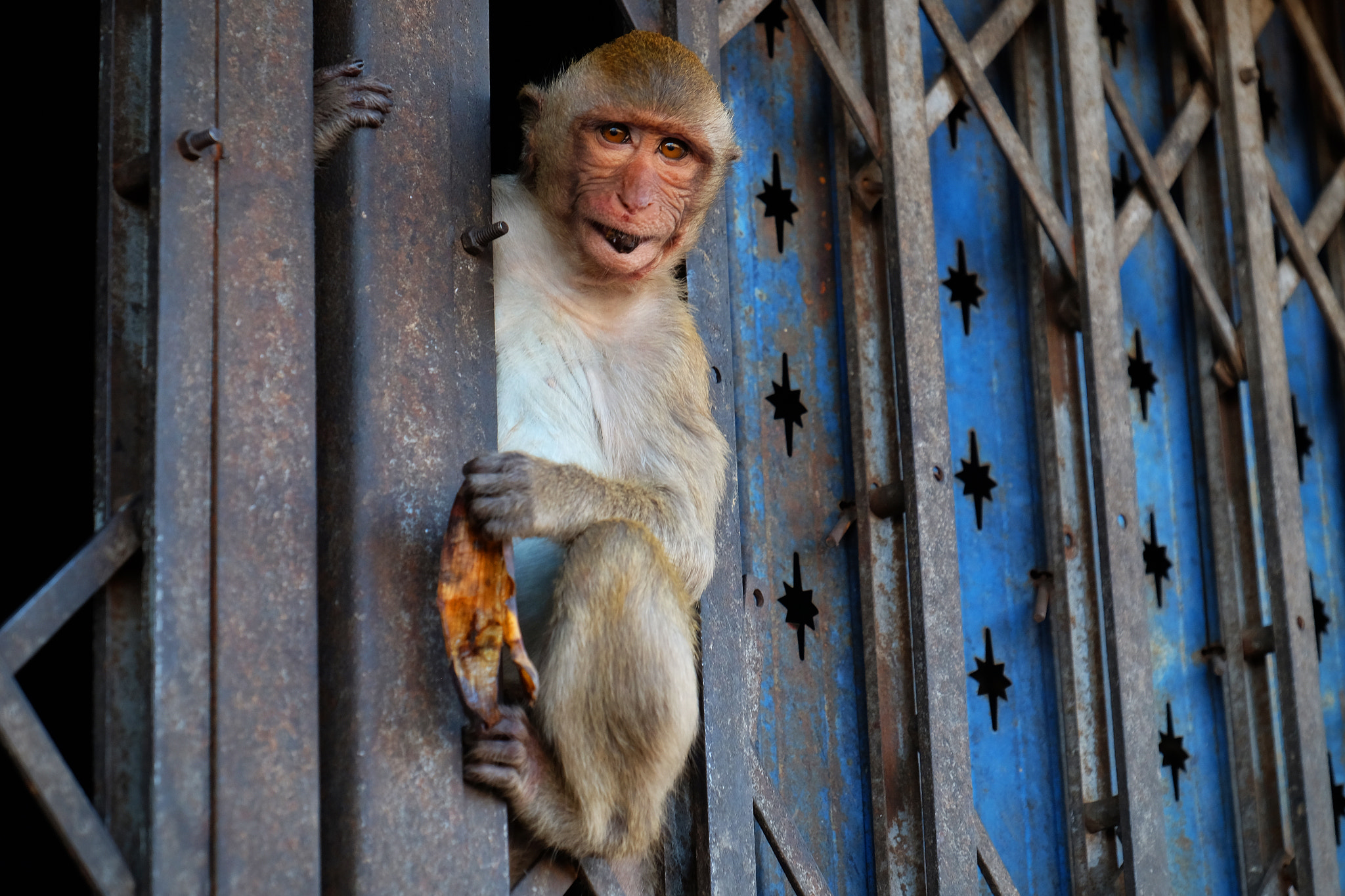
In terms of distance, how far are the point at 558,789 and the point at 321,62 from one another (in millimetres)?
1464

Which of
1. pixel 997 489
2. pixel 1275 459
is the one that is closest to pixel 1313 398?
pixel 1275 459

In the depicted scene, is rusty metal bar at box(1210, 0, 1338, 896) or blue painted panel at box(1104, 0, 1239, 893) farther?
blue painted panel at box(1104, 0, 1239, 893)

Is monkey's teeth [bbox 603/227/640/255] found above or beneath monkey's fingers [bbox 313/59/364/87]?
beneath

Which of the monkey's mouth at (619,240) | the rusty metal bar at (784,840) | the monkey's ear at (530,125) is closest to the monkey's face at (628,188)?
the monkey's mouth at (619,240)

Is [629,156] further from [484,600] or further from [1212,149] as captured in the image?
[1212,149]

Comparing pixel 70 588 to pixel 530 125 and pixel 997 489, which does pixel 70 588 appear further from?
pixel 997 489

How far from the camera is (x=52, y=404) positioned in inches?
183

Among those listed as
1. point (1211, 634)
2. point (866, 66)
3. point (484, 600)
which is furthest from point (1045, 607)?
point (484, 600)

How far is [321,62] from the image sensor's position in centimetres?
261

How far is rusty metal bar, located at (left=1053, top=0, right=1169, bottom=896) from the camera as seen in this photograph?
11.4 feet

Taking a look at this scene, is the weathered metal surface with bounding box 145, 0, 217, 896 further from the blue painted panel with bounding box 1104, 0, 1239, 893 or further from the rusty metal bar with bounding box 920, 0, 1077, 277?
the blue painted panel with bounding box 1104, 0, 1239, 893

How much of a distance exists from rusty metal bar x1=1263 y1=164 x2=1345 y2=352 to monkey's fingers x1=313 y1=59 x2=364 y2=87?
306 centimetres

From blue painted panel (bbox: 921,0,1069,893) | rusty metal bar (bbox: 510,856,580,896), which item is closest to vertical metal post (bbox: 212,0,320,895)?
rusty metal bar (bbox: 510,856,580,896)

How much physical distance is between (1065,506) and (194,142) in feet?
8.60
